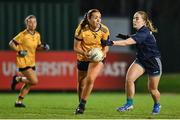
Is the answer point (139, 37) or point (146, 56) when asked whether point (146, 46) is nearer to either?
point (146, 56)

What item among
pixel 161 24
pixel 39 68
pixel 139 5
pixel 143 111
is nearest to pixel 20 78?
pixel 143 111

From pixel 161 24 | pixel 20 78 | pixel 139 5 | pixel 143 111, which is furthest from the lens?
pixel 139 5

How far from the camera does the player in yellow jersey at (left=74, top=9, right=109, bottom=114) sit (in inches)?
629

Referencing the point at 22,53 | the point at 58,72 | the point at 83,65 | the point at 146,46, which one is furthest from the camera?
the point at 58,72

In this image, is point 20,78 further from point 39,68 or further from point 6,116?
point 39,68

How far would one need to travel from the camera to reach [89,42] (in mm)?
16500

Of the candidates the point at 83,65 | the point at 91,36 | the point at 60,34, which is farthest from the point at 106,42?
the point at 60,34

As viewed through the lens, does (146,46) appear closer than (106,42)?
No

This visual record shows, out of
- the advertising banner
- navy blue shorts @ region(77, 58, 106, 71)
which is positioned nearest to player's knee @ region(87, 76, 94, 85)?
navy blue shorts @ region(77, 58, 106, 71)

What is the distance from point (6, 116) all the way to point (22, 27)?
51.4 ft

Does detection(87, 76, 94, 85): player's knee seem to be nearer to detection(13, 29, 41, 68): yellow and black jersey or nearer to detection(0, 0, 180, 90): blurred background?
detection(13, 29, 41, 68): yellow and black jersey

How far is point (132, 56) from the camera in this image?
29.2 m

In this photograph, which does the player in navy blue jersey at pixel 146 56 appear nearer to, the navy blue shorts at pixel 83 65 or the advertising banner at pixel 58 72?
the navy blue shorts at pixel 83 65

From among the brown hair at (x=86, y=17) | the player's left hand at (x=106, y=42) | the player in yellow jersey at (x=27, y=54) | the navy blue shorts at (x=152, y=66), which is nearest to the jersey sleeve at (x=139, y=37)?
the navy blue shorts at (x=152, y=66)
